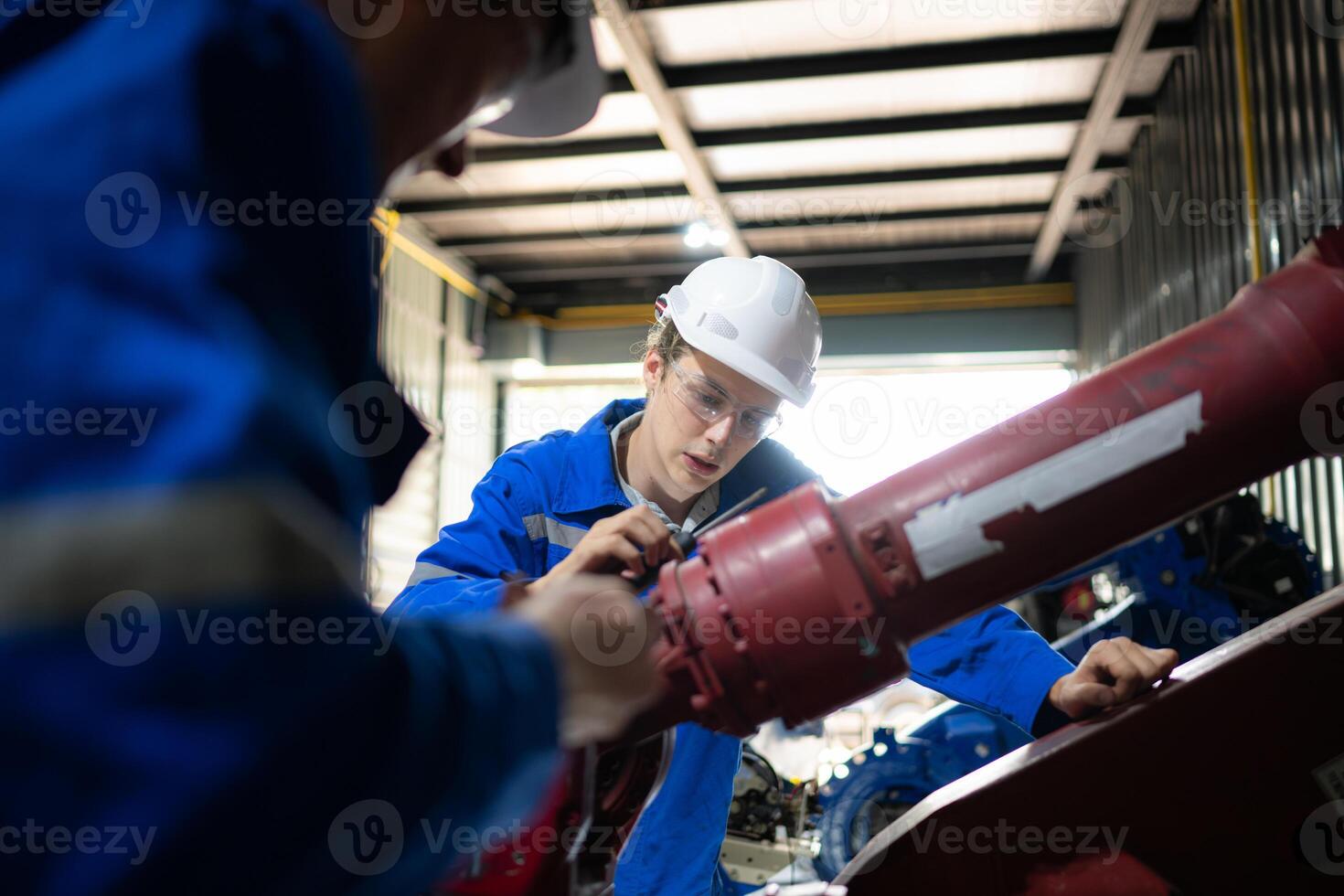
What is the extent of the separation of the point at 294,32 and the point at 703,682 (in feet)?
2.31

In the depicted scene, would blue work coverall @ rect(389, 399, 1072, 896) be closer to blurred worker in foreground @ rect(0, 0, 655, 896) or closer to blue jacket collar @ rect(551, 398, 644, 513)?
blue jacket collar @ rect(551, 398, 644, 513)

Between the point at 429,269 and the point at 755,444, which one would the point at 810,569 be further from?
the point at 429,269

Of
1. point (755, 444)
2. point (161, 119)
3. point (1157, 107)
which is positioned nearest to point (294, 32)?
point (161, 119)

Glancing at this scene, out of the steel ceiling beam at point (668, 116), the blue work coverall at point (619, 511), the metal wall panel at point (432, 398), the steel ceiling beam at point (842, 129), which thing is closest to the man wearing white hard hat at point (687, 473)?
the blue work coverall at point (619, 511)

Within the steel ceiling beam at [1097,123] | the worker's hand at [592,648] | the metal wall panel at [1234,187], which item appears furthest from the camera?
the steel ceiling beam at [1097,123]

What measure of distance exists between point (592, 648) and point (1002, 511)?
1.52ft

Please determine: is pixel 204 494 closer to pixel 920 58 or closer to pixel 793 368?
pixel 793 368

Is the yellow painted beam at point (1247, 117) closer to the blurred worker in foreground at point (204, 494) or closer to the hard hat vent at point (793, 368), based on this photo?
the hard hat vent at point (793, 368)

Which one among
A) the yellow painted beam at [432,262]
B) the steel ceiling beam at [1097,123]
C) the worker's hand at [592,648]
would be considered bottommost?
the worker's hand at [592,648]

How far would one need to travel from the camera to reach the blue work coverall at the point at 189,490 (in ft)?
1.50

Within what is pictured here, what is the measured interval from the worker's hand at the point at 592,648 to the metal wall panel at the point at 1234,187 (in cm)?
414

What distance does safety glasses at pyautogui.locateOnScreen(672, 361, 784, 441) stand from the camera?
2117 millimetres

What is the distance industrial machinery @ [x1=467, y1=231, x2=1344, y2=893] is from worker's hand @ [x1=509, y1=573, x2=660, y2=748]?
9.7 inches

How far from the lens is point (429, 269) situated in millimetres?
9078
